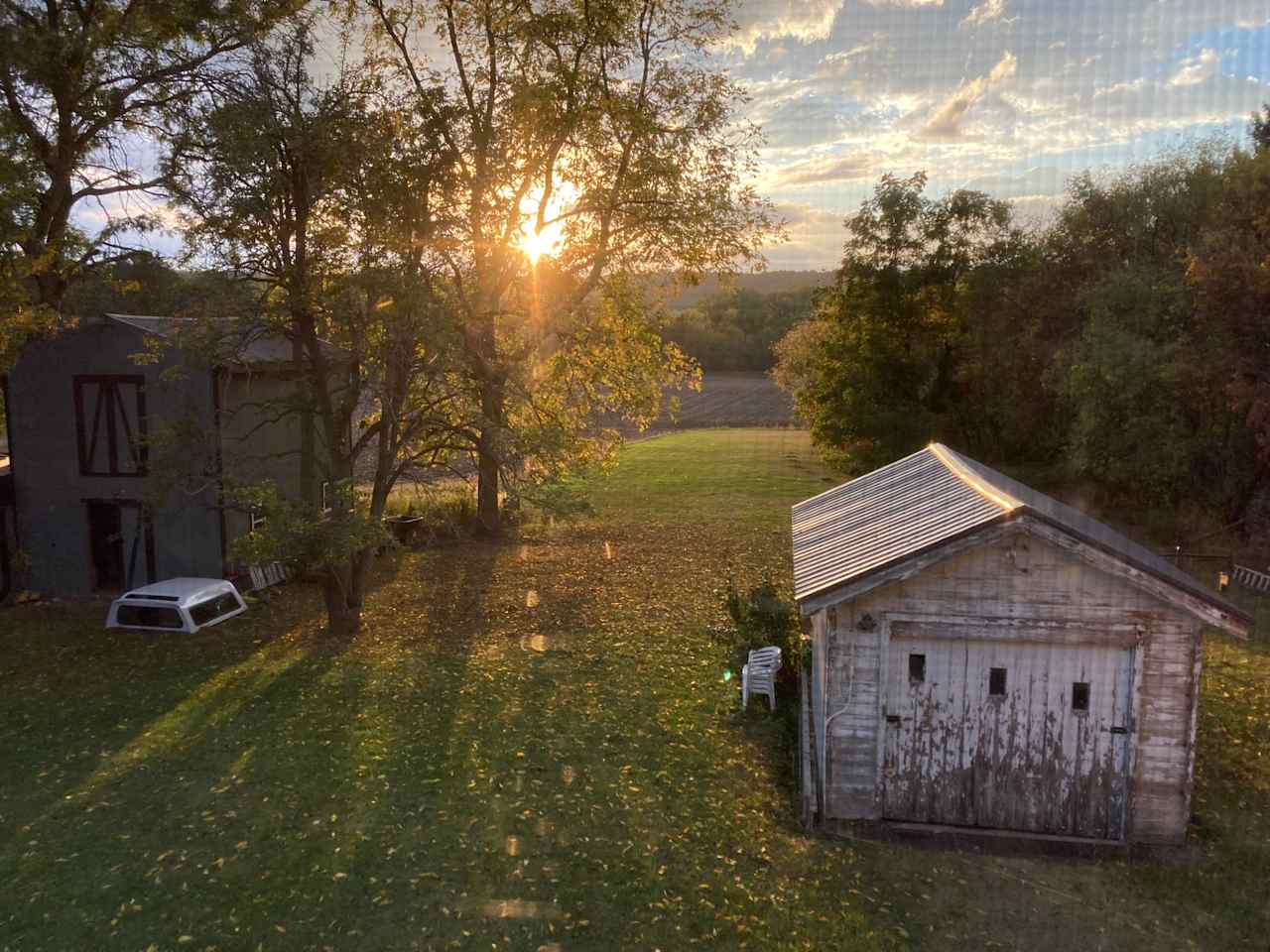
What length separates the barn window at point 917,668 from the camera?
1065cm

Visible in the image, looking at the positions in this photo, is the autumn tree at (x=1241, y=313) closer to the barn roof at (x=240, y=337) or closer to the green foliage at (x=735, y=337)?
the barn roof at (x=240, y=337)

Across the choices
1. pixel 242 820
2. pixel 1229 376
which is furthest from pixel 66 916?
pixel 1229 376

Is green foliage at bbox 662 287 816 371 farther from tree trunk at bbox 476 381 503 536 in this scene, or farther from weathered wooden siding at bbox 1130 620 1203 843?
weathered wooden siding at bbox 1130 620 1203 843

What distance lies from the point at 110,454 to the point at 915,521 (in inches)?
784

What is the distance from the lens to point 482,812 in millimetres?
11172

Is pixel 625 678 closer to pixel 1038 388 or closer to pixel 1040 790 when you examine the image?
pixel 1040 790

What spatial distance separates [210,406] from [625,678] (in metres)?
12.6

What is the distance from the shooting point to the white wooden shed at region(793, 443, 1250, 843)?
1005 cm

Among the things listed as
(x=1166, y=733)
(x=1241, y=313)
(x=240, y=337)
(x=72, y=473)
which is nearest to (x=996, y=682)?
(x=1166, y=733)

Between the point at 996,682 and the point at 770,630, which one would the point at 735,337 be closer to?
the point at 770,630

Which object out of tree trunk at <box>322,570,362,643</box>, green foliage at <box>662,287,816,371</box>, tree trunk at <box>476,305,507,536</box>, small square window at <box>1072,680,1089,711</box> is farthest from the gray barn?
green foliage at <box>662,287,816,371</box>

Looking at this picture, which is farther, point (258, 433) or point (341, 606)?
point (258, 433)

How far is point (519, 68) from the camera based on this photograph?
2503cm

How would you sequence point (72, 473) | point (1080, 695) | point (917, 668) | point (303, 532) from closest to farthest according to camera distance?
point (1080, 695), point (917, 668), point (303, 532), point (72, 473)
